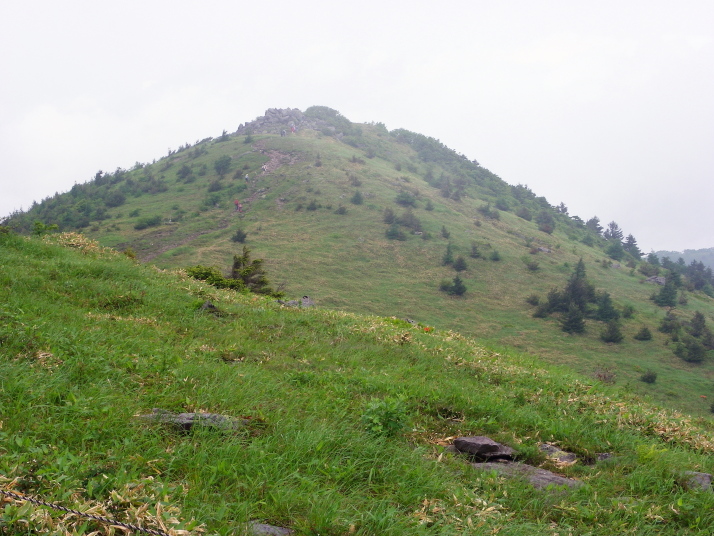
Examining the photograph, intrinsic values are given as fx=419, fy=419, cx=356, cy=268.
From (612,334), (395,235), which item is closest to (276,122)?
(395,235)

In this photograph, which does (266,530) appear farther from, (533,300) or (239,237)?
(239,237)

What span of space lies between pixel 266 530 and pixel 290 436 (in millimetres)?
1360

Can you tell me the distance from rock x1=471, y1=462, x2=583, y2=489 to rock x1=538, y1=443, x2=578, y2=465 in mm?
445

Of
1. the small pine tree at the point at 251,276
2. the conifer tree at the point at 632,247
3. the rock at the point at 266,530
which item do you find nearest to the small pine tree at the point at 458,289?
the small pine tree at the point at 251,276

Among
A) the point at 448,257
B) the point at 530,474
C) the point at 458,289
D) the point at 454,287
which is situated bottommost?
the point at 530,474

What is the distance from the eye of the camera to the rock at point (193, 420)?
4020 mm

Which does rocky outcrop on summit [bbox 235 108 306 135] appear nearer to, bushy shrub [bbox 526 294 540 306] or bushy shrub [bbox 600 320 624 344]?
bushy shrub [bbox 526 294 540 306]

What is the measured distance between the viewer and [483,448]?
489 centimetres

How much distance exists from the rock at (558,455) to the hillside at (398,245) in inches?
786

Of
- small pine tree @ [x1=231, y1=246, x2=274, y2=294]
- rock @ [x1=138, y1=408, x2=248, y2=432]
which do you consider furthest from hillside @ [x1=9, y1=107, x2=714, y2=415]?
rock @ [x1=138, y1=408, x2=248, y2=432]

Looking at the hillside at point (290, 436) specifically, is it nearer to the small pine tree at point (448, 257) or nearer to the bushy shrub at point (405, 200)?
the small pine tree at point (448, 257)

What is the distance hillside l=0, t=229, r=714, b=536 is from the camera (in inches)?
116

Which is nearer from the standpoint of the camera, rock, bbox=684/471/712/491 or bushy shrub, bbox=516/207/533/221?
rock, bbox=684/471/712/491

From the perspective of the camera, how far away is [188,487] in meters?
3.12
